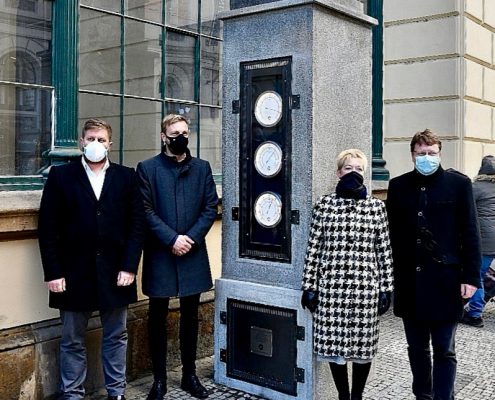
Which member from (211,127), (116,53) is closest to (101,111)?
(116,53)

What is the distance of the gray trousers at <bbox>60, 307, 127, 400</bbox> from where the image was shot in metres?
4.59

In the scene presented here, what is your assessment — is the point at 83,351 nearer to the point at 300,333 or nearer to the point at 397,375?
the point at 300,333

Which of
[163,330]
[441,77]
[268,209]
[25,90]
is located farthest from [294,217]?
[441,77]

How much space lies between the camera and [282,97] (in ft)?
16.4

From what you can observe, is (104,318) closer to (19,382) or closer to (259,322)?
(19,382)

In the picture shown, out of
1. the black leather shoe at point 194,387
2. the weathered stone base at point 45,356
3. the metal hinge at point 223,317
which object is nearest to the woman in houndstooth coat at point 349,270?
the metal hinge at point 223,317

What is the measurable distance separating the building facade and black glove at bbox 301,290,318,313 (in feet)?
5.44

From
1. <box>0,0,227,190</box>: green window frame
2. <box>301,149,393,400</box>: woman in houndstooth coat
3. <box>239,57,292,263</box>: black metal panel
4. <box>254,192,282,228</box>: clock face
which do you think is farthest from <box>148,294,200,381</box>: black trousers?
<box>0,0,227,190</box>: green window frame

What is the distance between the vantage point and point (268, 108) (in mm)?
5086

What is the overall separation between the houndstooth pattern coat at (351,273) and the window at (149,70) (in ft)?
7.62

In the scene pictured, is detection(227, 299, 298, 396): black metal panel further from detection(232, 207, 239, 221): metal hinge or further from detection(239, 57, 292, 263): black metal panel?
detection(232, 207, 239, 221): metal hinge

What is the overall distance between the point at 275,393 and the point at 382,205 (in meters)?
1.71

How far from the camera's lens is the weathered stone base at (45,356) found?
4664 millimetres

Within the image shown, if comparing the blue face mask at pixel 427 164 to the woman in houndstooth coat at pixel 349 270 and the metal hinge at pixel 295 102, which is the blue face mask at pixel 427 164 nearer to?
the woman in houndstooth coat at pixel 349 270
